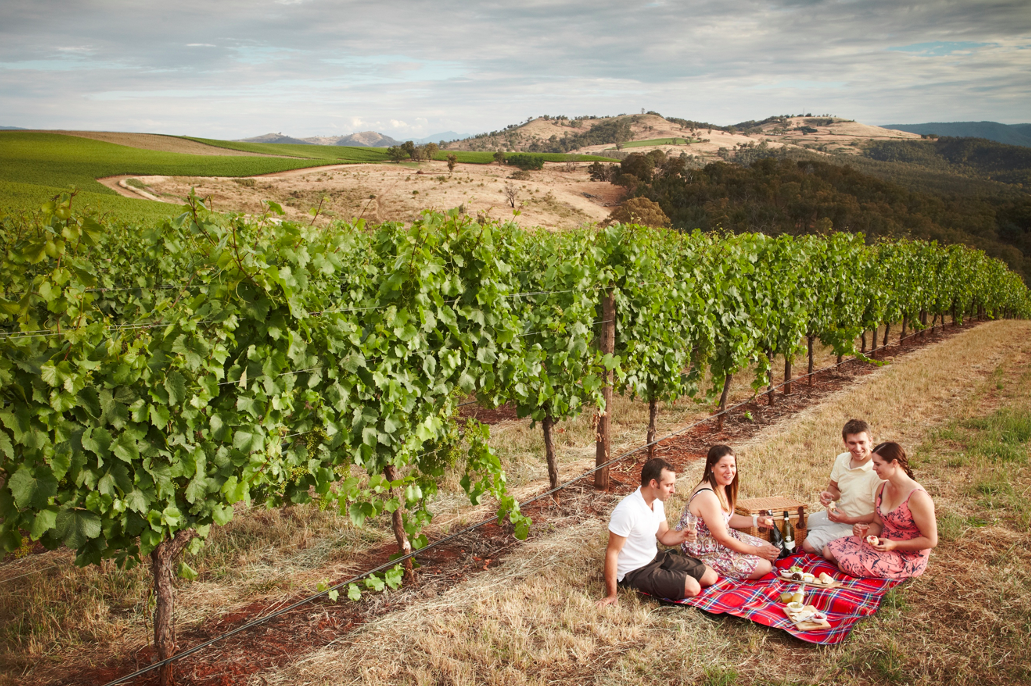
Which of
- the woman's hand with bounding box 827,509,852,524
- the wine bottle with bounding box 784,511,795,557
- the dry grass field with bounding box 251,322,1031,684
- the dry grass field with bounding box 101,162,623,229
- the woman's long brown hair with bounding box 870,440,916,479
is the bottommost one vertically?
the dry grass field with bounding box 251,322,1031,684

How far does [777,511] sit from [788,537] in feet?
0.62

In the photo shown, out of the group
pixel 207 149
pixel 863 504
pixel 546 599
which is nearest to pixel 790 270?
pixel 863 504

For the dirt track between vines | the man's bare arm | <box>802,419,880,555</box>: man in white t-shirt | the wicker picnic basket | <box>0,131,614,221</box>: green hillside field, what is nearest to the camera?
the dirt track between vines

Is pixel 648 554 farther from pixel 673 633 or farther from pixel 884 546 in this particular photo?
pixel 884 546

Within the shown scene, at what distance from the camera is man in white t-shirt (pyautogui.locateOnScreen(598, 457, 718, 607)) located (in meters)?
3.73

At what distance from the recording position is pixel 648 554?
3910 mm

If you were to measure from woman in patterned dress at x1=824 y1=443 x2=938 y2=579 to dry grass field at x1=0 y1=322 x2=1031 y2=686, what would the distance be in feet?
0.53

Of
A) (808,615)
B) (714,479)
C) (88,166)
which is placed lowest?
(808,615)

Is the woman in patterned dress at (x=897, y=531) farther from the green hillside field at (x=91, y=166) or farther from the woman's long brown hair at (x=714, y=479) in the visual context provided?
the green hillside field at (x=91, y=166)

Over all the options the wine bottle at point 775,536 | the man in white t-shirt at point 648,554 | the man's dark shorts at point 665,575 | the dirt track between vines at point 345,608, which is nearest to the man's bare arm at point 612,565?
the man in white t-shirt at point 648,554

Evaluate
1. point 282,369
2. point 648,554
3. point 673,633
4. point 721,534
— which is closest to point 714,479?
point 721,534

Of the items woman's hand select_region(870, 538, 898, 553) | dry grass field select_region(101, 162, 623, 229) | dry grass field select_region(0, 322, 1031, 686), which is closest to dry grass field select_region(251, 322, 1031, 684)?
dry grass field select_region(0, 322, 1031, 686)

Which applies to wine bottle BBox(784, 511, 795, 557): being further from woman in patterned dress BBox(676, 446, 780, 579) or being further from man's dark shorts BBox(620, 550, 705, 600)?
man's dark shorts BBox(620, 550, 705, 600)

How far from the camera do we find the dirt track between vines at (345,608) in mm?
3404
